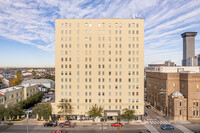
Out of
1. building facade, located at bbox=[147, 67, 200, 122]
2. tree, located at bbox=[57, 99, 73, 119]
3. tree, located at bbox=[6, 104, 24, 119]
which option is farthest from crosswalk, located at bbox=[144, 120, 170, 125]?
tree, located at bbox=[6, 104, 24, 119]

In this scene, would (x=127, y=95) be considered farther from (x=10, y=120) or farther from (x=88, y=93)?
(x=10, y=120)

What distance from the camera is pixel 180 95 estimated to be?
56.9 m

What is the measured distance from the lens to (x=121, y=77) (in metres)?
56.1

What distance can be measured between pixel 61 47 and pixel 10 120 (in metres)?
35.3

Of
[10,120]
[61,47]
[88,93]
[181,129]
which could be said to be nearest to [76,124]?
[88,93]

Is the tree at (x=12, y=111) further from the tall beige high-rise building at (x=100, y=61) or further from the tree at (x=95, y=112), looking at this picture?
the tree at (x=95, y=112)

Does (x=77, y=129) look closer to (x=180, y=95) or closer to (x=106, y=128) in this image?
(x=106, y=128)

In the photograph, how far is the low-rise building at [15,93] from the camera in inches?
2452

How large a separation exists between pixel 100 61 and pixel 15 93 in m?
48.2

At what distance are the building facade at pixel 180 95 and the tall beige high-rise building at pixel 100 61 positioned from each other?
45.2 ft

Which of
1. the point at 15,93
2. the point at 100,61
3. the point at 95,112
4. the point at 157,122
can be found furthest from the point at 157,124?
the point at 15,93

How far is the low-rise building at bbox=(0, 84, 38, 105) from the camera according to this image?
62272 mm

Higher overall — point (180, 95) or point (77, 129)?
point (180, 95)

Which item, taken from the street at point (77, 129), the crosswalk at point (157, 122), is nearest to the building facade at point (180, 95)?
the crosswalk at point (157, 122)
